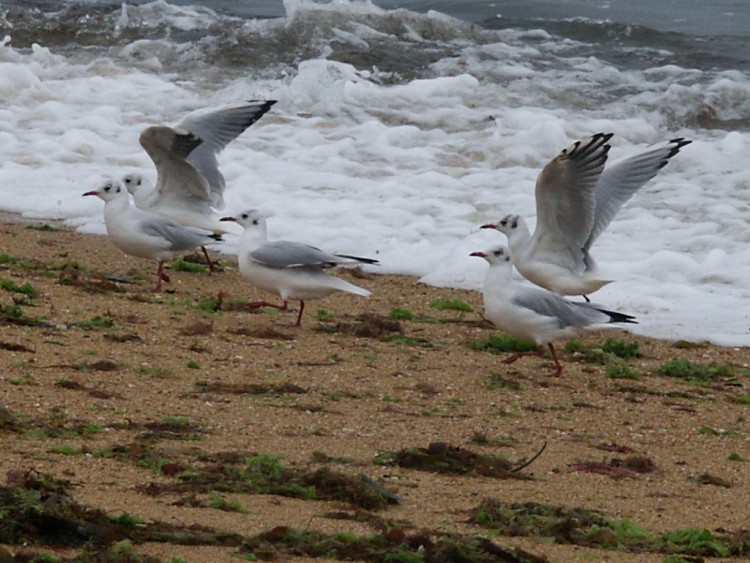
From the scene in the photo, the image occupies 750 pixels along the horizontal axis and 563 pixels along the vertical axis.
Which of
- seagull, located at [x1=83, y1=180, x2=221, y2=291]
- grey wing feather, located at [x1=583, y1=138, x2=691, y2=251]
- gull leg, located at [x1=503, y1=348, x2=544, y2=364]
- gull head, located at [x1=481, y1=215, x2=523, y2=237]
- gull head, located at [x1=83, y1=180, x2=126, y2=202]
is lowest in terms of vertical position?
gull leg, located at [x1=503, y1=348, x2=544, y2=364]

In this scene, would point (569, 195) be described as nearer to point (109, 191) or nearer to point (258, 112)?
point (109, 191)

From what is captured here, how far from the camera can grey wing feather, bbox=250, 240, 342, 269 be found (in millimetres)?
7848

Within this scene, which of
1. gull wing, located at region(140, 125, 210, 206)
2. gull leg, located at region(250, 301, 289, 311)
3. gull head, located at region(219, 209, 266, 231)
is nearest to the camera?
gull leg, located at region(250, 301, 289, 311)

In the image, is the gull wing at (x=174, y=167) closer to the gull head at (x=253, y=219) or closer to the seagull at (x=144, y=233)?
the seagull at (x=144, y=233)

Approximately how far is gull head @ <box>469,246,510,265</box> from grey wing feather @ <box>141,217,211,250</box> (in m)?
2.19

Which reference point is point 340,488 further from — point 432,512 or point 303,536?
point 303,536

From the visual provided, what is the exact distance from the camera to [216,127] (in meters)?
10.7

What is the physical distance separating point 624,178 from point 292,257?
8.84 ft

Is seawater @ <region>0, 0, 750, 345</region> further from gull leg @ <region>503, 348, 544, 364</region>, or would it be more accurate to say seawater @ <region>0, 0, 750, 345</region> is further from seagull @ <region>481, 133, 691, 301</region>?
gull leg @ <region>503, 348, 544, 364</region>

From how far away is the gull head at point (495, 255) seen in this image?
743 centimetres

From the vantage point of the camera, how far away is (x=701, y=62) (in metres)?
17.0

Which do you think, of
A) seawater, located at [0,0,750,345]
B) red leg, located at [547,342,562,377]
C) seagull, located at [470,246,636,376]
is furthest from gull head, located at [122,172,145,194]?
red leg, located at [547,342,562,377]

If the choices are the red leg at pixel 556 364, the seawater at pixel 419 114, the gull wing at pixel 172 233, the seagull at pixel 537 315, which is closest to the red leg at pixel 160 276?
the gull wing at pixel 172 233

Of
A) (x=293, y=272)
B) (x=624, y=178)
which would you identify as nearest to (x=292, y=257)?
(x=293, y=272)
